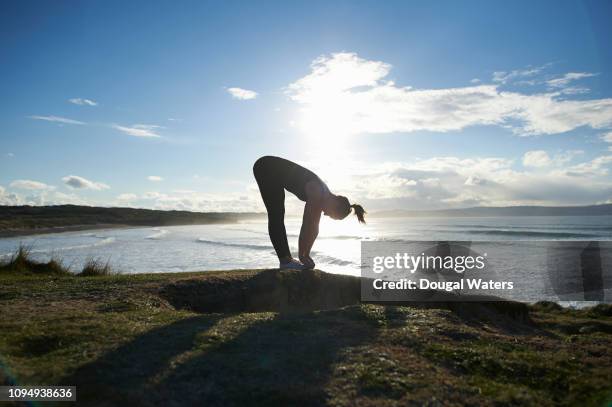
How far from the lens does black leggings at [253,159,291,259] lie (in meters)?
8.71

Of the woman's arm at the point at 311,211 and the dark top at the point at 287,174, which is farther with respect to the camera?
the dark top at the point at 287,174

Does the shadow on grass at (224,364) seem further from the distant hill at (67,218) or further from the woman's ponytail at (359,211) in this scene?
the distant hill at (67,218)

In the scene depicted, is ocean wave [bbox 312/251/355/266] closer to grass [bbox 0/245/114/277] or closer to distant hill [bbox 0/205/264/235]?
grass [bbox 0/245/114/277]

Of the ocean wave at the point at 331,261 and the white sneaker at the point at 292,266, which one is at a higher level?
the white sneaker at the point at 292,266

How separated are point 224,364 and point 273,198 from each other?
4865mm

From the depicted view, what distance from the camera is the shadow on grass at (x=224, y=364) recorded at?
3.54 meters

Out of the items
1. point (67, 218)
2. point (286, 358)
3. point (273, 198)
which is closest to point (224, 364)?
point (286, 358)

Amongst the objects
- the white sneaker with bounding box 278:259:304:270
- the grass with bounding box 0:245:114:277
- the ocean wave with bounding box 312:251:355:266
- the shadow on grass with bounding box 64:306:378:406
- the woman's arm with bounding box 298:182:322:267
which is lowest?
the ocean wave with bounding box 312:251:355:266

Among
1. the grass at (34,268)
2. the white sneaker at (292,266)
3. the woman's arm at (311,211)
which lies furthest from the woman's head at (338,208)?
the grass at (34,268)

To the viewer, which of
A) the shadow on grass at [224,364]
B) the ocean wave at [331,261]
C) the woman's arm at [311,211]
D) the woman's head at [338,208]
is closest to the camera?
the shadow on grass at [224,364]

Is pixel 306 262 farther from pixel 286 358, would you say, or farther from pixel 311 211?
pixel 286 358

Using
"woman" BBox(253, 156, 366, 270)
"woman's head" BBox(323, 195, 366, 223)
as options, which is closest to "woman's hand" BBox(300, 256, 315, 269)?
"woman" BBox(253, 156, 366, 270)

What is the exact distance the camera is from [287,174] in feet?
28.5

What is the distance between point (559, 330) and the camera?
370 inches
